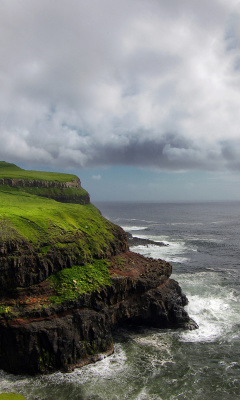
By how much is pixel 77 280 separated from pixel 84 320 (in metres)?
4.02

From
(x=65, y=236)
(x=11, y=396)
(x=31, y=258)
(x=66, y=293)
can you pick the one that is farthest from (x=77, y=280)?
(x=11, y=396)

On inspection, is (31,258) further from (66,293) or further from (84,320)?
(84,320)

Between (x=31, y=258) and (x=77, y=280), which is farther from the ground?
(x=31, y=258)

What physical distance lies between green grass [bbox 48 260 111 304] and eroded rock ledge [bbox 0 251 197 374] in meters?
0.66

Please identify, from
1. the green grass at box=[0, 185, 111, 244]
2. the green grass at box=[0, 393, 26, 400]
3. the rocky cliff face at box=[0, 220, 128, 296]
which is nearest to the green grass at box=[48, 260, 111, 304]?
the rocky cliff face at box=[0, 220, 128, 296]

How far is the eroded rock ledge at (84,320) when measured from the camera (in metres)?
24.3

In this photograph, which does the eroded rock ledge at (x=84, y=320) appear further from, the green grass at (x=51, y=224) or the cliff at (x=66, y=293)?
the green grass at (x=51, y=224)

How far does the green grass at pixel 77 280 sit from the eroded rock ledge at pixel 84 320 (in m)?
0.66

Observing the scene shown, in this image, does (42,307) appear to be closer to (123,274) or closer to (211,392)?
(123,274)

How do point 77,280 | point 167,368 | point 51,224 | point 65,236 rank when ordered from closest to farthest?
point 167,368 < point 77,280 < point 65,236 < point 51,224

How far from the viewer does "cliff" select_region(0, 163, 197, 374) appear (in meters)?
24.6

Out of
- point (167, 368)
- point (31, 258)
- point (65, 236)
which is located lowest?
point (167, 368)

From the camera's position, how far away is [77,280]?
2912 centimetres

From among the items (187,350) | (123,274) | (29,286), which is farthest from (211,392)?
(29,286)
